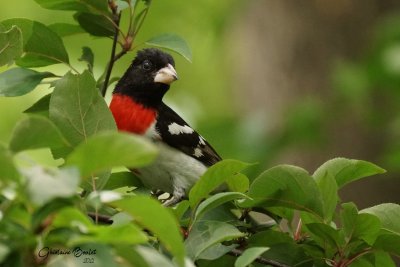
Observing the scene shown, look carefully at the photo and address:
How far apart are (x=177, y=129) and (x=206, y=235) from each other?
1.81 metres

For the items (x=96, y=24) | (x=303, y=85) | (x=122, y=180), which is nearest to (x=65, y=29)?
(x=96, y=24)

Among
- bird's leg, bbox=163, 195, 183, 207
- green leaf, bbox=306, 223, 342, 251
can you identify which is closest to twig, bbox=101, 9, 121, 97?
green leaf, bbox=306, 223, 342, 251

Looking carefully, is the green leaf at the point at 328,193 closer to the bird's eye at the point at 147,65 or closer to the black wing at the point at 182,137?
the black wing at the point at 182,137

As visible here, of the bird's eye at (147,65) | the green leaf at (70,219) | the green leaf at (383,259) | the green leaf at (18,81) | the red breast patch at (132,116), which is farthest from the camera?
the bird's eye at (147,65)

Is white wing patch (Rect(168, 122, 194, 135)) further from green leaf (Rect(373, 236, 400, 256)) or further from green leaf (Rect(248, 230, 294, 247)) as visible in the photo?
green leaf (Rect(373, 236, 400, 256))

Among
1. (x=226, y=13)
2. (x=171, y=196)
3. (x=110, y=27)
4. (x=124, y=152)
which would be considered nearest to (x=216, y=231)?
(x=124, y=152)

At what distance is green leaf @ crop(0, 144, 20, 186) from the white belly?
2069 mm

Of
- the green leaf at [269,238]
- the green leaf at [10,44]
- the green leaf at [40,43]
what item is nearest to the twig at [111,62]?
the green leaf at [40,43]

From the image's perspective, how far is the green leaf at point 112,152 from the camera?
47.4 inches

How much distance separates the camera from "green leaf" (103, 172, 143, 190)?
2.40 metres

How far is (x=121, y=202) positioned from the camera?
4.18 feet

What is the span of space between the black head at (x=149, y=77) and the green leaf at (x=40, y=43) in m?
1.20

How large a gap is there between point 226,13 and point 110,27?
7129 mm

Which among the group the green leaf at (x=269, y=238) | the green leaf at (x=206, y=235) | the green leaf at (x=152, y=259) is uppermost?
the green leaf at (x=152, y=259)
